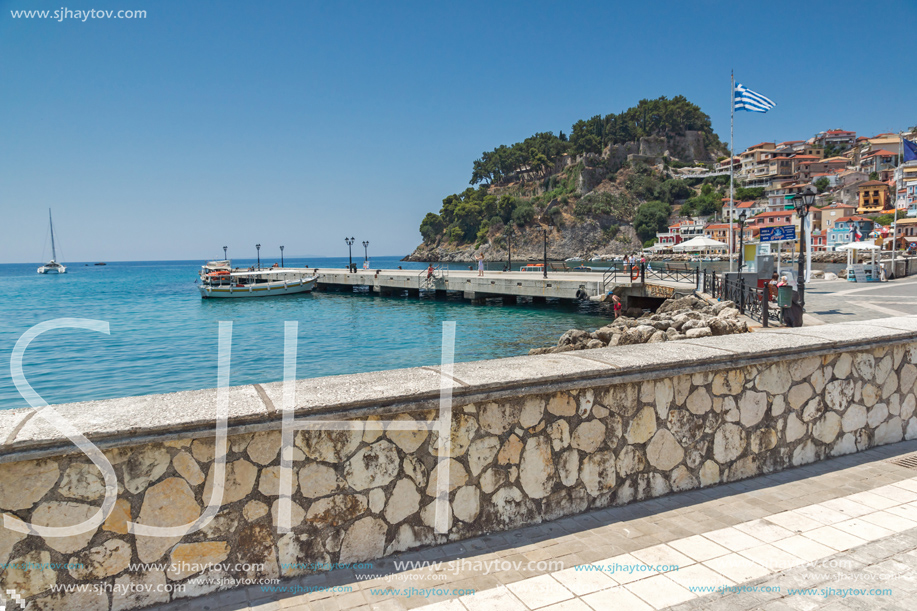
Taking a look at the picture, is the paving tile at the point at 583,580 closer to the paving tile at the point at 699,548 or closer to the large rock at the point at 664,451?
the paving tile at the point at 699,548

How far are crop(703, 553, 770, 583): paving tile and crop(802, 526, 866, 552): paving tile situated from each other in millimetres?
549

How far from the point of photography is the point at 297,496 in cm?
271

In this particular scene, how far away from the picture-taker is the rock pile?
560 inches

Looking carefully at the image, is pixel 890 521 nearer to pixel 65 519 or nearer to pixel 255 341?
pixel 65 519

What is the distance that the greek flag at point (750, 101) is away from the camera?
24.3 meters

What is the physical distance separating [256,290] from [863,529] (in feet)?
159

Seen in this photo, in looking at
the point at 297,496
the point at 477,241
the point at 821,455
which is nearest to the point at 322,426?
the point at 297,496

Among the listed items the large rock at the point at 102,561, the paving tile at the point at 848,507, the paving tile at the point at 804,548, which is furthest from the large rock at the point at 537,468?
the large rock at the point at 102,561

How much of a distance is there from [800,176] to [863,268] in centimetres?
9245

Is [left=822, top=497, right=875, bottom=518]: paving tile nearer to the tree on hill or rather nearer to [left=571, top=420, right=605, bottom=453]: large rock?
[left=571, top=420, right=605, bottom=453]: large rock

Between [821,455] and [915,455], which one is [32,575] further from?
[915,455]

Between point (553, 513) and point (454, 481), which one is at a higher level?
point (454, 481)

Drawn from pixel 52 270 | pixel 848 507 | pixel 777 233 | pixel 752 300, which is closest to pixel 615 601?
Answer: pixel 848 507

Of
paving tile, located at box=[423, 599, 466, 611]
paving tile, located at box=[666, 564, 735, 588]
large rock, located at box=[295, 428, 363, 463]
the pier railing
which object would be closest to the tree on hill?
the pier railing
